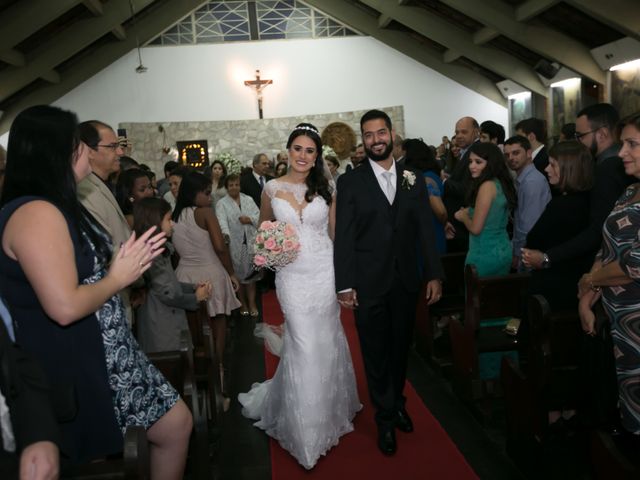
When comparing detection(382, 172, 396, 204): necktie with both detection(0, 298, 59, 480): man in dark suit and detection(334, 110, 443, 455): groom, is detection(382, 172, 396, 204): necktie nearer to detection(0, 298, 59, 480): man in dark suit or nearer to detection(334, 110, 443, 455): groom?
detection(334, 110, 443, 455): groom

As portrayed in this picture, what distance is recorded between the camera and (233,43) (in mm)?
15445

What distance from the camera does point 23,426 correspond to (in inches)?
56.2

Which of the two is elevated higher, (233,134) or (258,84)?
(258,84)

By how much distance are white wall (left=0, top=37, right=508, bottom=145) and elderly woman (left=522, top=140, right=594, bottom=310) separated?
12.7 m

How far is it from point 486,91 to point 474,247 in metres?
12.4

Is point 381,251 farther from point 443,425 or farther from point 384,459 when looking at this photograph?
point 443,425

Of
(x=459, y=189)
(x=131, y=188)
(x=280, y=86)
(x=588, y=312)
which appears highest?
(x=280, y=86)

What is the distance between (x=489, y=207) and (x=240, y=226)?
12.1 feet

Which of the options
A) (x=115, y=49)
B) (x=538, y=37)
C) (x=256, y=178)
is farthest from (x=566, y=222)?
(x=115, y=49)

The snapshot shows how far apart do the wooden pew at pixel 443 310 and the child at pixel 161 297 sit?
6.86 feet

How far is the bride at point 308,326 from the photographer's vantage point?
11.7 ft

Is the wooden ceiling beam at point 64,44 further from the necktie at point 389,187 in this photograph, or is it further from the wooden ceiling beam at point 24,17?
the necktie at point 389,187

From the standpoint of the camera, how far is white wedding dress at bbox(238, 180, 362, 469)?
3.55 meters

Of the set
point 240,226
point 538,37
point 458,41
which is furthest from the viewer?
point 458,41
